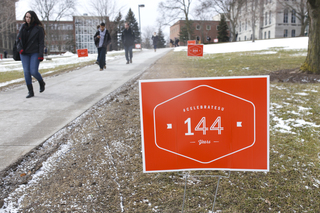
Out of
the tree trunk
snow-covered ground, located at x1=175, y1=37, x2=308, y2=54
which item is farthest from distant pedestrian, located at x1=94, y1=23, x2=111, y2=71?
snow-covered ground, located at x1=175, y1=37, x2=308, y2=54

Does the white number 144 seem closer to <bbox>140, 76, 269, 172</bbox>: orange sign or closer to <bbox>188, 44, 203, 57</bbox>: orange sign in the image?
<bbox>140, 76, 269, 172</bbox>: orange sign

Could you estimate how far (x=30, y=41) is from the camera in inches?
227

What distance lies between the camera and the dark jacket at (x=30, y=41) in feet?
18.9

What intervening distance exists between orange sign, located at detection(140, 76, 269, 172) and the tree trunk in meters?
6.93

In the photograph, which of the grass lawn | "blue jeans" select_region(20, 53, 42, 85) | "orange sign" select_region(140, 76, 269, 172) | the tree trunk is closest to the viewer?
"orange sign" select_region(140, 76, 269, 172)

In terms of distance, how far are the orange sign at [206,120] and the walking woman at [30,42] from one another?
4.76 metres

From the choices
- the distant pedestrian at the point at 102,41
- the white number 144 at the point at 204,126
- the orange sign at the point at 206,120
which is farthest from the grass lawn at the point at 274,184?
the distant pedestrian at the point at 102,41

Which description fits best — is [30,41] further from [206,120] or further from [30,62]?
[206,120]

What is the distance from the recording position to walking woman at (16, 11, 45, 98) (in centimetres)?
575

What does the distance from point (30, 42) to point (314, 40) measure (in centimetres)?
763

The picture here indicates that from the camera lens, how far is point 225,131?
203 cm

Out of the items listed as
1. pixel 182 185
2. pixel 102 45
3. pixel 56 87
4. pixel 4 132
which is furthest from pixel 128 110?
pixel 102 45

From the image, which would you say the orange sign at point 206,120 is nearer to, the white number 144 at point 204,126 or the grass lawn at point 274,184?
the white number 144 at point 204,126

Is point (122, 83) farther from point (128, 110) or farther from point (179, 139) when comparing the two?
point (179, 139)
